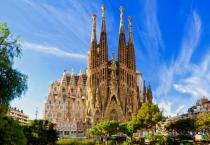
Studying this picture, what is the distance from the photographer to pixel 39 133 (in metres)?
45.5

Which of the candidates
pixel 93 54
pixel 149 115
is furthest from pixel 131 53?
pixel 149 115

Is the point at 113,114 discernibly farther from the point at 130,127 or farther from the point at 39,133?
the point at 39,133

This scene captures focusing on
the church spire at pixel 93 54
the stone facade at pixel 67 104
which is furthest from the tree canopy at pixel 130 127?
the church spire at pixel 93 54

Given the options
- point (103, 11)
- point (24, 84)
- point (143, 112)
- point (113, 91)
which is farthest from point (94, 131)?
point (24, 84)

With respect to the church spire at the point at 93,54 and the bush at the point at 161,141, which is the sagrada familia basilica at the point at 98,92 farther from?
the bush at the point at 161,141

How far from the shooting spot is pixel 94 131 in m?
78.4

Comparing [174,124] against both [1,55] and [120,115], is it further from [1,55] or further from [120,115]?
[1,55]

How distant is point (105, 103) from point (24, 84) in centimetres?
7421

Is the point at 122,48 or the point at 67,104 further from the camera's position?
the point at 122,48

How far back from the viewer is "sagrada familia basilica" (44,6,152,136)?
95812 millimetres

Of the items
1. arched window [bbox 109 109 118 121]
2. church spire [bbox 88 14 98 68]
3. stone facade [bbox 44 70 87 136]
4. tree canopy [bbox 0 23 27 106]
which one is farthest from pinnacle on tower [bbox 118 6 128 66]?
tree canopy [bbox 0 23 27 106]

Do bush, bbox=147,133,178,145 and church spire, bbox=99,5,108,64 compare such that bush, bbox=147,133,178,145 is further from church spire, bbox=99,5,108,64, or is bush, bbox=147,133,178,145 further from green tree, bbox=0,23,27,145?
church spire, bbox=99,5,108,64

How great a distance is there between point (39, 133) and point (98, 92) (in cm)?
5255

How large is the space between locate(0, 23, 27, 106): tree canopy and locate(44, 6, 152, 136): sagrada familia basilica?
7202 cm
